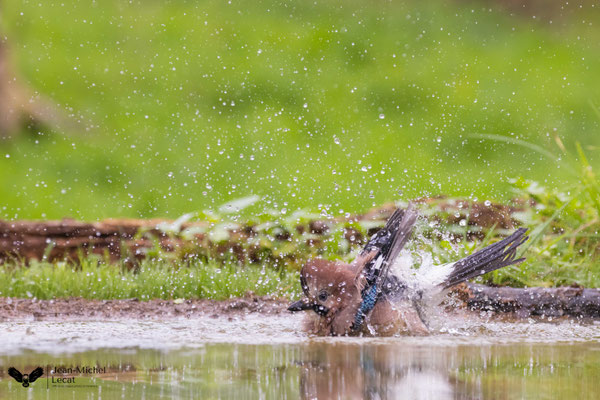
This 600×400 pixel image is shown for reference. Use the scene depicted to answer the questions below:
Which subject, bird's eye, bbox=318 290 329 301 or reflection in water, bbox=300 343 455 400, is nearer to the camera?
reflection in water, bbox=300 343 455 400

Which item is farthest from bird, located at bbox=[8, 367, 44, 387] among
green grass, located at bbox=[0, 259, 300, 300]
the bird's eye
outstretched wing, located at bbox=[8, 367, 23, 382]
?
green grass, located at bbox=[0, 259, 300, 300]

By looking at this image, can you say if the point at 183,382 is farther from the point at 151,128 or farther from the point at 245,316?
the point at 151,128

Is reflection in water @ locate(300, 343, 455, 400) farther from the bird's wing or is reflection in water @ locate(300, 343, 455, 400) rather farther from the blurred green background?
the blurred green background

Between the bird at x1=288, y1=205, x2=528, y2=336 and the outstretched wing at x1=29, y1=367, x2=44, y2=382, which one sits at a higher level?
the bird at x1=288, y1=205, x2=528, y2=336

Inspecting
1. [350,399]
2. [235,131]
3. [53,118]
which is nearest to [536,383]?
[350,399]

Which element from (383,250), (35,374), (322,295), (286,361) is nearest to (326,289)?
(322,295)

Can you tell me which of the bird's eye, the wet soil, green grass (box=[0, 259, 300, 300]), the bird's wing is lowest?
the wet soil

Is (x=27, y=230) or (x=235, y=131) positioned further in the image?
(x=235, y=131)

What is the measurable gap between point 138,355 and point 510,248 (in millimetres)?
2364

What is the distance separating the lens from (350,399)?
357cm

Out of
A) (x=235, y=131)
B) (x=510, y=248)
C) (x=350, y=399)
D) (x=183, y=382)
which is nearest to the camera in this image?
(x=350, y=399)

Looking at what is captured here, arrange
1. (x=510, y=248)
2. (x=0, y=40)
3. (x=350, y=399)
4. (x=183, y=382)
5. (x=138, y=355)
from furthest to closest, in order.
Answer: (x=0, y=40), (x=510, y=248), (x=138, y=355), (x=183, y=382), (x=350, y=399)

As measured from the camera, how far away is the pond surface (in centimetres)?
372

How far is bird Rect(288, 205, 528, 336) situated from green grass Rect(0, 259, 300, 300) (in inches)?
50.5
